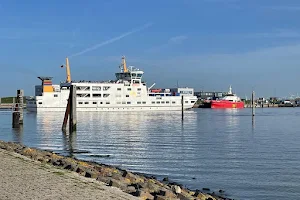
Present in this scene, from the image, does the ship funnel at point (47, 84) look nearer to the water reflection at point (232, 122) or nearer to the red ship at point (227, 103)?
the water reflection at point (232, 122)

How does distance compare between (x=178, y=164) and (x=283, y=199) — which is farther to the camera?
(x=178, y=164)

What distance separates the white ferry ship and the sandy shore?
64.1 m

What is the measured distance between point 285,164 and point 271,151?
154 inches

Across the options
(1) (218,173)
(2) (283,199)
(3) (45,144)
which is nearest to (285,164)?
(1) (218,173)

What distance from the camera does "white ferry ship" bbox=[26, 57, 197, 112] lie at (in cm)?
7350

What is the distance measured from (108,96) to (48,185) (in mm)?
69853

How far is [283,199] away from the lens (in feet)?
32.0

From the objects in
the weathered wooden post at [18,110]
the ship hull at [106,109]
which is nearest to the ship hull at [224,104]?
the ship hull at [106,109]

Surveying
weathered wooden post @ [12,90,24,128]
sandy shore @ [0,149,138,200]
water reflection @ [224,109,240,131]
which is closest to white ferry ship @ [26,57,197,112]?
water reflection @ [224,109,240,131]

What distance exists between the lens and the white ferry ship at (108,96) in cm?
7350

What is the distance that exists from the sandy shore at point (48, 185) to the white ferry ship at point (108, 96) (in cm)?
6405

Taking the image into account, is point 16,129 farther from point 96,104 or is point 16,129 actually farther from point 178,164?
point 96,104

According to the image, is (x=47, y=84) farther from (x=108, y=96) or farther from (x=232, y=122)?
(x=232, y=122)

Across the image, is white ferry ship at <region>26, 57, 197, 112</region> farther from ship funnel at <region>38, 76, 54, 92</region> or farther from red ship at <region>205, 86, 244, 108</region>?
red ship at <region>205, 86, 244, 108</region>
